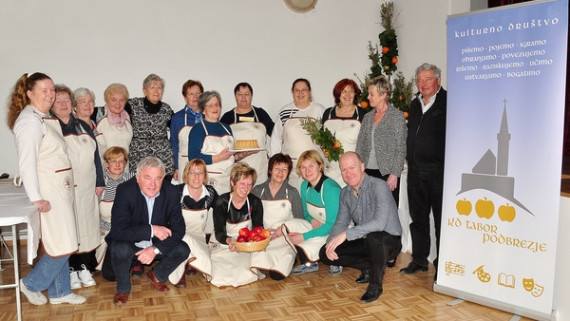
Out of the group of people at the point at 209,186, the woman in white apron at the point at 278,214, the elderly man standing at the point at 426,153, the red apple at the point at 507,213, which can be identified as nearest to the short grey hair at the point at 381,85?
the group of people at the point at 209,186

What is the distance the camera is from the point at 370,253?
3.53 meters

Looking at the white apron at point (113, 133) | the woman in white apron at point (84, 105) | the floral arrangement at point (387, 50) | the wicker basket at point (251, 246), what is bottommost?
the wicker basket at point (251, 246)

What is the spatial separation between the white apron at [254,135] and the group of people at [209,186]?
0.5 inches

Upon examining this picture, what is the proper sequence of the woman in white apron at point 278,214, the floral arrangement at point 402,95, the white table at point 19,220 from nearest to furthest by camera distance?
the white table at point 19,220
the woman in white apron at point 278,214
the floral arrangement at point 402,95

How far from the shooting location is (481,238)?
3.21 meters

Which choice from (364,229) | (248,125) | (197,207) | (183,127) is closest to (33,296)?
(197,207)

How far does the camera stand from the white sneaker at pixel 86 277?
3770mm

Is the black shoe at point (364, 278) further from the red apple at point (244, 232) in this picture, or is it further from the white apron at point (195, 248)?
the white apron at point (195, 248)

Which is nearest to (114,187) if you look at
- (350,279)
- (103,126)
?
(103,126)

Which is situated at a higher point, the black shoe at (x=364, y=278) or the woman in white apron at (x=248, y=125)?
the woman in white apron at (x=248, y=125)

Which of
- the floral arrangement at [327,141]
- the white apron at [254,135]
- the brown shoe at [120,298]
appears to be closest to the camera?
the brown shoe at [120,298]

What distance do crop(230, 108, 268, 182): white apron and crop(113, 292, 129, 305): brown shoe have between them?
163 cm

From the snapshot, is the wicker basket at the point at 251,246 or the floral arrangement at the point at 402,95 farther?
the floral arrangement at the point at 402,95

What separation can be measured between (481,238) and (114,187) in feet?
9.13
